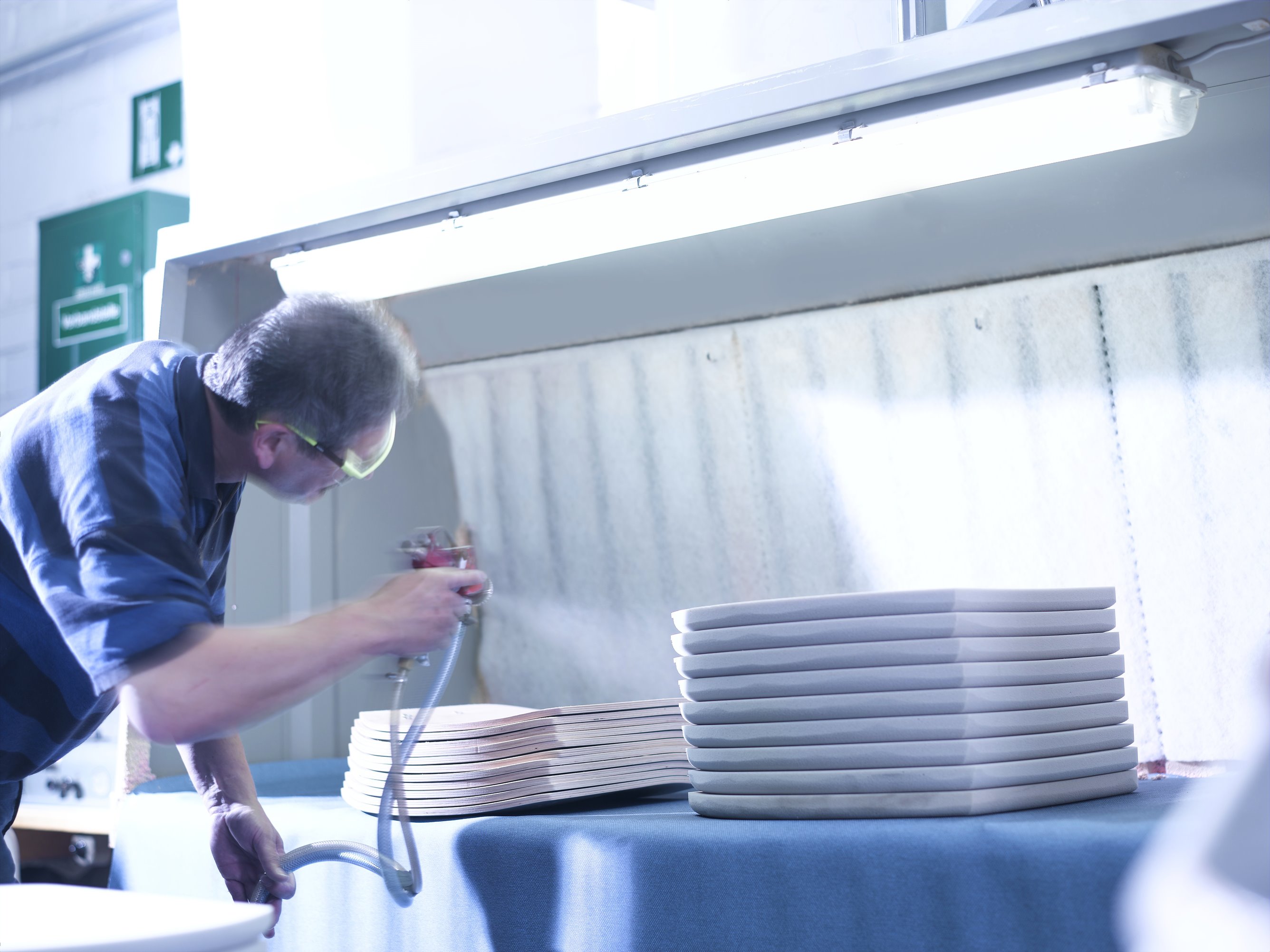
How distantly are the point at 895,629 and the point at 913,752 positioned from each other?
92 mm

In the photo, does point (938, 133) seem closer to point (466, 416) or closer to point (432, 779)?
point (432, 779)

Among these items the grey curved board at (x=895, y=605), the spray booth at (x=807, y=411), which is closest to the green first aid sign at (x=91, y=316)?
the spray booth at (x=807, y=411)

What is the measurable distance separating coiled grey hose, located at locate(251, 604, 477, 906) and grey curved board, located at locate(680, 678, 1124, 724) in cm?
29

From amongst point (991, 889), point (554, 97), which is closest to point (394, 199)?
point (554, 97)

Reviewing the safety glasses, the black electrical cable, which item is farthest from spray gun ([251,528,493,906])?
the black electrical cable

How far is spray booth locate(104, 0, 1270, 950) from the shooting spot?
0.89 m

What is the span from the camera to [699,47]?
122cm

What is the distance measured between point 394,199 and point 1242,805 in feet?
3.46

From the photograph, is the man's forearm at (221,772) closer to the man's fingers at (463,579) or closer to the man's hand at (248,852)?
the man's hand at (248,852)

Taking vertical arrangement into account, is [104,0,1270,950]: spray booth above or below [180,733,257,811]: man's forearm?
above

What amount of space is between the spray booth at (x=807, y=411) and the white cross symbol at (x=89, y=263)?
1487mm

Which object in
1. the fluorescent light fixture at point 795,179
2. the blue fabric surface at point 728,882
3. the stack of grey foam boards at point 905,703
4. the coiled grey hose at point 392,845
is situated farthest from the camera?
the coiled grey hose at point 392,845

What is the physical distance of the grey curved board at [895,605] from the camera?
85 cm

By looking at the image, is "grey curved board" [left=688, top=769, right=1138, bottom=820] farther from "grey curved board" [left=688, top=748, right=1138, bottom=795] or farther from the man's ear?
the man's ear
